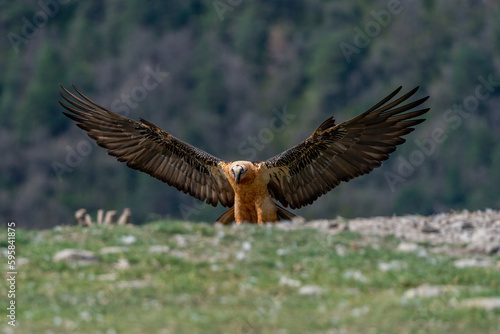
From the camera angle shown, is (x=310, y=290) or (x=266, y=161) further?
(x=266, y=161)

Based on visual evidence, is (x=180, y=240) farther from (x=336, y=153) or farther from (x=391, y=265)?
(x=336, y=153)

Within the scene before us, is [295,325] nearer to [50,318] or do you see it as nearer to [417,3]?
[50,318]

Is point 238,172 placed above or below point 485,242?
above

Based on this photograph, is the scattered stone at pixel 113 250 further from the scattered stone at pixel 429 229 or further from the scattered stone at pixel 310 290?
the scattered stone at pixel 429 229

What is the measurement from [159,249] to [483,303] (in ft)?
10.2

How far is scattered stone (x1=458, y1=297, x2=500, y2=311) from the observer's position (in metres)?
Answer: 8.16

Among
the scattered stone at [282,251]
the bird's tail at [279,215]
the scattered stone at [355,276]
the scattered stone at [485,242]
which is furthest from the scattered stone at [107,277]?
the bird's tail at [279,215]

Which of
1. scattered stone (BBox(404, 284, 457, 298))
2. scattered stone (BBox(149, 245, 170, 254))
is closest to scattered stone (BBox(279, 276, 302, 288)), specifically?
scattered stone (BBox(404, 284, 457, 298))

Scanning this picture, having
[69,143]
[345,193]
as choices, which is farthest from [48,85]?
[345,193]

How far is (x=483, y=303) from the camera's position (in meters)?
8.22

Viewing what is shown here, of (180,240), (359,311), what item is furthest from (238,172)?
(359,311)

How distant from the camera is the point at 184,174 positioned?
1502cm

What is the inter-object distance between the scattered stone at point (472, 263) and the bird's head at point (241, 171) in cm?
427

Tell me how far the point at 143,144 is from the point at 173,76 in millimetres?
88815
